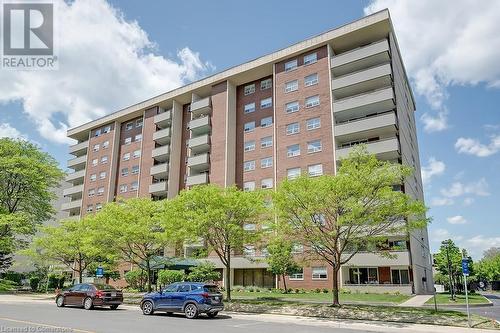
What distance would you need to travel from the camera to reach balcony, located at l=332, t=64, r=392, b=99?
40031 mm

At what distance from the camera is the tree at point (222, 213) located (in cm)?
2556

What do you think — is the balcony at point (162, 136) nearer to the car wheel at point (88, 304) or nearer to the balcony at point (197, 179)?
the balcony at point (197, 179)

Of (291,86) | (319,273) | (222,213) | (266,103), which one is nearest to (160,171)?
(266,103)

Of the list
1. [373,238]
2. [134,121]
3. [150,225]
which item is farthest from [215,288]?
[134,121]

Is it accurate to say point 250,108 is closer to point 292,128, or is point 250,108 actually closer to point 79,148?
point 292,128

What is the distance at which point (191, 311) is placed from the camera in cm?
1875

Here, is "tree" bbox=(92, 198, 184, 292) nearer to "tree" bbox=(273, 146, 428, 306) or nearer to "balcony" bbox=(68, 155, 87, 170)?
"tree" bbox=(273, 146, 428, 306)

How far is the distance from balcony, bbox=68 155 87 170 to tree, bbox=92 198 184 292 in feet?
127

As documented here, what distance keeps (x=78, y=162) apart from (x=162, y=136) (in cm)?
2235

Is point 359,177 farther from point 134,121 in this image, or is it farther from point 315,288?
point 134,121

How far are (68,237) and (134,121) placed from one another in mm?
30343

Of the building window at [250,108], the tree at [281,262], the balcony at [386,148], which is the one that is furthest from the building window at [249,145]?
the tree at [281,262]

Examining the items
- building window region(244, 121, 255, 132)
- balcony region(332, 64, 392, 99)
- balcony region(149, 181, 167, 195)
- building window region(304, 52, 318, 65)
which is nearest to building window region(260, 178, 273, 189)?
building window region(244, 121, 255, 132)

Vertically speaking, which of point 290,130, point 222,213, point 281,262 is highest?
point 290,130
